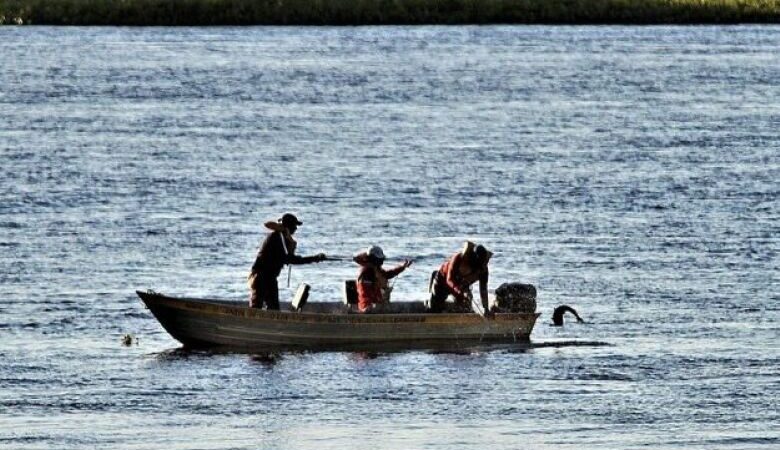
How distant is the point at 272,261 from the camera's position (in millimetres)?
29453

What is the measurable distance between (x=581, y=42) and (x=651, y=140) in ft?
124

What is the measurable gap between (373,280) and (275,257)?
4.36ft

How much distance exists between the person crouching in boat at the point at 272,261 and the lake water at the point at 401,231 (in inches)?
38.5

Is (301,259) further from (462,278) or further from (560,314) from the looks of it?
(560,314)

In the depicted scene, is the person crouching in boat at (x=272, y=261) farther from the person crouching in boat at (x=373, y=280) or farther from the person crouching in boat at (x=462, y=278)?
the person crouching in boat at (x=462, y=278)

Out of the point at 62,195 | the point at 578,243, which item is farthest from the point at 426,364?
the point at 62,195

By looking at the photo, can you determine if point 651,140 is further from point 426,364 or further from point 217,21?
point 217,21

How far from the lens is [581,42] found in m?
95.8

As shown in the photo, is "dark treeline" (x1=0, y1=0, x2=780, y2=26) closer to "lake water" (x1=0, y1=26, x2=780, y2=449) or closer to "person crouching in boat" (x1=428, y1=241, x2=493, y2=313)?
"lake water" (x1=0, y1=26, x2=780, y2=449)

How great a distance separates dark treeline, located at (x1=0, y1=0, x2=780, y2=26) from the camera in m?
103

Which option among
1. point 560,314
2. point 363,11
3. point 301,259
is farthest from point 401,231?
point 363,11

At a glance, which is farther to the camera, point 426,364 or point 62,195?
point 62,195

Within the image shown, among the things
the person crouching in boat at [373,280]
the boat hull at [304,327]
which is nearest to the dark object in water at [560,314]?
the boat hull at [304,327]

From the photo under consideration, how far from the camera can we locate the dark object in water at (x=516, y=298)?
30047 mm
